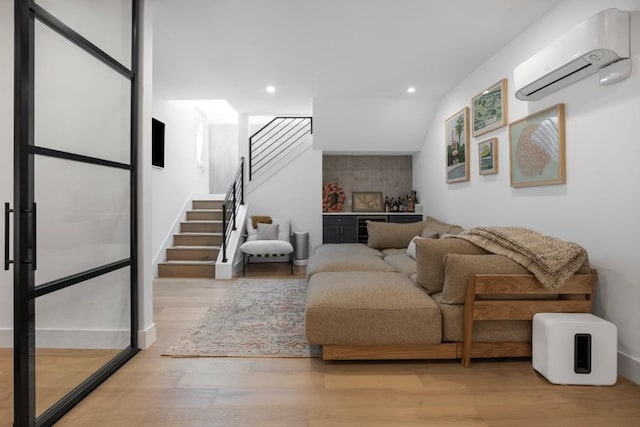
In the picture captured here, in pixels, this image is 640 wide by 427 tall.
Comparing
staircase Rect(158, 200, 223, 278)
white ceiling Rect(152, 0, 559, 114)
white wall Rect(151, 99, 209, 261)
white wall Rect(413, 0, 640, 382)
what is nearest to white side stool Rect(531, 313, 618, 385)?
white wall Rect(413, 0, 640, 382)

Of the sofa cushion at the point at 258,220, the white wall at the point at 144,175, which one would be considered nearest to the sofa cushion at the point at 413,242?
the sofa cushion at the point at 258,220

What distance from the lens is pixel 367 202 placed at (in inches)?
246

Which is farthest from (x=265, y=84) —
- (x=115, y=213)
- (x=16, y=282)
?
(x=16, y=282)

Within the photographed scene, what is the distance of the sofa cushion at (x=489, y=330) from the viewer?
2.23m

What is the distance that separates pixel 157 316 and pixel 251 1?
2818mm

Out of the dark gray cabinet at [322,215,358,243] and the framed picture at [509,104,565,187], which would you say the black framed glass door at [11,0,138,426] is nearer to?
the framed picture at [509,104,565,187]

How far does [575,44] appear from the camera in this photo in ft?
7.04

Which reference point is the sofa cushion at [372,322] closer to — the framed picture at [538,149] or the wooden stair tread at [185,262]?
the framed picture at [538,149]

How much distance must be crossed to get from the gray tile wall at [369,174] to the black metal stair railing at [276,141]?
2.31 ft

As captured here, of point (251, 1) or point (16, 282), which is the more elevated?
point (251, 1)

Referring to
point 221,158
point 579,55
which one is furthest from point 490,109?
point 221,158

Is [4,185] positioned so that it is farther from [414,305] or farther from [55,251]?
[414,305]

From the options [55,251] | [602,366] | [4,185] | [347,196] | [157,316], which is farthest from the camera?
[347,196]

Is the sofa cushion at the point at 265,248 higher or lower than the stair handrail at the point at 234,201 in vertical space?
lower
